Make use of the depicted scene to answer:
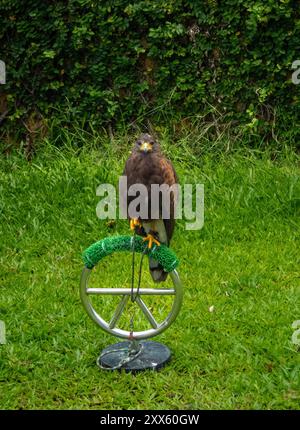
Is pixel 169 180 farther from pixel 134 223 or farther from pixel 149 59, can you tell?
pixel 149 59

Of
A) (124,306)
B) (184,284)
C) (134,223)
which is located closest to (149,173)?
(134,223)

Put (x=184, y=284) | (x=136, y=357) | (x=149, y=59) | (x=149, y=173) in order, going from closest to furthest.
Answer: (x=149, y=173), (x=136, y=357), (x=184, y=284), (x=149, y=59)

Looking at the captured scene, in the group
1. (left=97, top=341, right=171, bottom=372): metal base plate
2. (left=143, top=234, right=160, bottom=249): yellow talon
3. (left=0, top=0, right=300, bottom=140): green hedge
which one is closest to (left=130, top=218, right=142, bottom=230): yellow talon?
(left=143, top=234, right=160, bottom=249): yellow talon

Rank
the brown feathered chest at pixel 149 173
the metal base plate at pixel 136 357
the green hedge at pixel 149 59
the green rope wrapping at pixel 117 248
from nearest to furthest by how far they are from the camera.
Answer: the brown feathered chest at pixel 149 173 → the green rope wrapping at pixel 117 248 → the metal base plate at pixel 136 357 → the green hedge at pixel 149 59

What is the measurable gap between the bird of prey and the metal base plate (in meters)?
0.61

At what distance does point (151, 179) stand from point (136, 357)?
95 cm

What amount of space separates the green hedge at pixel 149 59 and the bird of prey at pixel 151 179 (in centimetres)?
269

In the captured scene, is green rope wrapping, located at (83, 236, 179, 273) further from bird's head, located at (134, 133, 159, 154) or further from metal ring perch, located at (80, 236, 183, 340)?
bird's head, located at (134, 133, 159, 154)

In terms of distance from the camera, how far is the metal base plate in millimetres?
3367

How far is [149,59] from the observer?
6.00m

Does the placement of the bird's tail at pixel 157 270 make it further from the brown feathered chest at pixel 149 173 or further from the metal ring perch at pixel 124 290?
the brown feathered chest at pixel 149 173

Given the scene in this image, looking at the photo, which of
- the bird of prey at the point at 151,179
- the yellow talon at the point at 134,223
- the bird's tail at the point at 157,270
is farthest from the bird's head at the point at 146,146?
the bird's tail at the point at 157,270

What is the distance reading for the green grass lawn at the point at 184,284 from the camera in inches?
128
